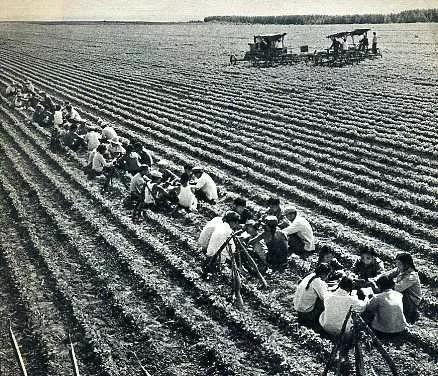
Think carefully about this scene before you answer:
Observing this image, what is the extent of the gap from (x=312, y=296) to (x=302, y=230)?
1.81 m

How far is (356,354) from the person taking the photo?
5.65m

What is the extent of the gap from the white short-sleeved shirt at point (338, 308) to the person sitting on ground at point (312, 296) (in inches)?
9.2

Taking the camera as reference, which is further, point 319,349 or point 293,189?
point 293,189

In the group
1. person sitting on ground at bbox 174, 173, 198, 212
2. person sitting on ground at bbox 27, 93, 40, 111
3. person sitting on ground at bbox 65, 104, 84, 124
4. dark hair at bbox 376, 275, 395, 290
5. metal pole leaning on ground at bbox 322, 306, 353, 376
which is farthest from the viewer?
person sitting on ground at bbox 27, 93, 40, 111

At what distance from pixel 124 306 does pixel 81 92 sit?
2025 centimetres

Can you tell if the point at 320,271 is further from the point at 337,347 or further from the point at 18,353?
the point at 18,353

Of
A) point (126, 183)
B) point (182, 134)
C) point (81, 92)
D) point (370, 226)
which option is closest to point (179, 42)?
point (81, 92)

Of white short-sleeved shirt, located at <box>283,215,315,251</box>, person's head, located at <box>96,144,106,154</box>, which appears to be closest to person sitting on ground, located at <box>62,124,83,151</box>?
person's head, located at <box>96,144,106,154</box>

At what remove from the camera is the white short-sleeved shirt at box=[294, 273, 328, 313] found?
6590 mm

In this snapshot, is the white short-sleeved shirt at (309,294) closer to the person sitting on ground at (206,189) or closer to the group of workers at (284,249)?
the group of workers at (284,249)

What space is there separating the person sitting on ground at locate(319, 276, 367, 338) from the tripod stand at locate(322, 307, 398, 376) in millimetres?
150

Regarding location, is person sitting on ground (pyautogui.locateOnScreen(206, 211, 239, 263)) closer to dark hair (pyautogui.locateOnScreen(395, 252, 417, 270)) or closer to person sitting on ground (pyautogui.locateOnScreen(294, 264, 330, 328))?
person sitting on ground (pyautogui.locateOnScreen(294, 264, 330, 328))

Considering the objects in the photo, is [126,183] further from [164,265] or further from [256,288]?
[256,288]

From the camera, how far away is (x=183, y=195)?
10539 mm
